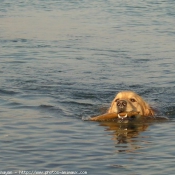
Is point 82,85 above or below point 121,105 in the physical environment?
above

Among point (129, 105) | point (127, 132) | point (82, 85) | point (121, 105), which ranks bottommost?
point (127, 132)

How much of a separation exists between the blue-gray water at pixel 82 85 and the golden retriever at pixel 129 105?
0.42 metres

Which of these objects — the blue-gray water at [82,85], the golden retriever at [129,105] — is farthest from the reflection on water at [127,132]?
the golden retriever at [129,105]

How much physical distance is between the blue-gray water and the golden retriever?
42 centimetres

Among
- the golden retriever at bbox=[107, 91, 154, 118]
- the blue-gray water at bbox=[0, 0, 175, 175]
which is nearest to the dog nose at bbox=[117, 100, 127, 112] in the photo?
the golden retriever at bbox=[107, 91, 154, 118]

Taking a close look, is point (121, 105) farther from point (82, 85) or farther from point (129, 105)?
point (82, 85)

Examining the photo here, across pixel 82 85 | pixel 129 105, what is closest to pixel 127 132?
pixel 129 105

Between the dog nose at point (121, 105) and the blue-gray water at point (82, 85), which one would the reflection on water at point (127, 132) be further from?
the dog nose at point (121, 105)

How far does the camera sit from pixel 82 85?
14.2 m

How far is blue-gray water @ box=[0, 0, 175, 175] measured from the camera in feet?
28.8

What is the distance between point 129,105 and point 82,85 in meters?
3.03

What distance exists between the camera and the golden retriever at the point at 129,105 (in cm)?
1121

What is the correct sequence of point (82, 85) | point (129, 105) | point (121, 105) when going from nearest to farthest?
point (121, 105), point (129, 105), point (82, 85)

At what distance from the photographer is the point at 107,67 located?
16016mm
